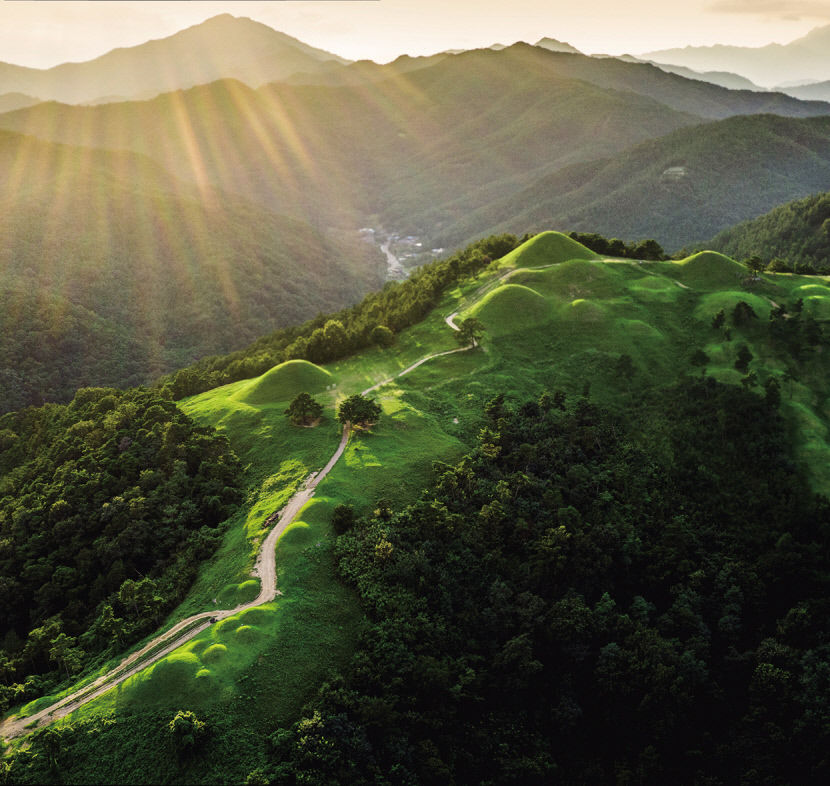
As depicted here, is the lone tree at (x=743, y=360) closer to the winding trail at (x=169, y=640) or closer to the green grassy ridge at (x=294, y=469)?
the green grassy ridge at (x=294, y=469)

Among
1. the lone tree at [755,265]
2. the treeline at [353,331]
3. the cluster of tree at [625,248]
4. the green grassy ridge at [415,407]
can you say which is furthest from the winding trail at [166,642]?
the lone tree at [755,265]

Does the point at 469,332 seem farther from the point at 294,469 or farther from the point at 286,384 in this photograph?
the point at 294,469

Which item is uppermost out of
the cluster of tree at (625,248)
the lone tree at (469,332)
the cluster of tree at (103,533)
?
the cluster of tree at (625,248)

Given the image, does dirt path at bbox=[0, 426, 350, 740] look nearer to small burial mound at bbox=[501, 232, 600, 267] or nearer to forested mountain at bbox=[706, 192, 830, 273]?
small burial mound at bbox=[501, 232, 600, 267]

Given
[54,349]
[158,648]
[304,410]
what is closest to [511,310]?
[304,410]

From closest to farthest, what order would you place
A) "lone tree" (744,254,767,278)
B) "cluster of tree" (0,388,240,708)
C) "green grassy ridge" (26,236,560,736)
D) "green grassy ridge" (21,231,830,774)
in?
"green grassy ridge" (26,236,560,736) < "green grassy ridge" (21,231,830,774) < "cluster of tree" (0,388,240,708) < "lone tree" (744,254,767,278)

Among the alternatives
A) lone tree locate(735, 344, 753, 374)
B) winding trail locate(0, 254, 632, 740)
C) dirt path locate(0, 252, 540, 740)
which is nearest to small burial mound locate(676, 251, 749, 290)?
lone tree locate(735, 344, 753, 374)
